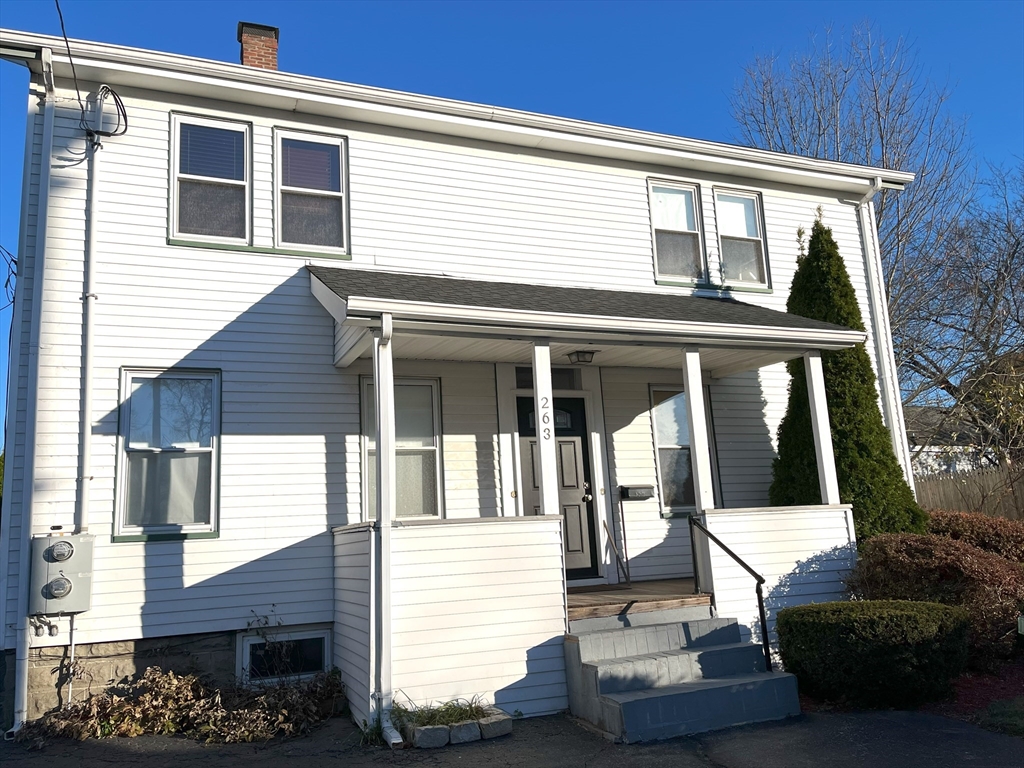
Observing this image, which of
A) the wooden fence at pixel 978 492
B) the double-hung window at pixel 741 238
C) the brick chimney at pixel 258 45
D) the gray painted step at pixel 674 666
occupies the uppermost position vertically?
the brick chimney at pixel 258 45

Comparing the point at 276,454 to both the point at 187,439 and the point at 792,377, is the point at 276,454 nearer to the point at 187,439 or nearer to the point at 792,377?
the point at 187,439

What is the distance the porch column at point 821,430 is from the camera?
31.2 ft

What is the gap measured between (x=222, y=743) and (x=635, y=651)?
3.62 m

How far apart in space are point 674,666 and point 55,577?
5.46m

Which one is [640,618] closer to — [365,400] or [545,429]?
[545,429]

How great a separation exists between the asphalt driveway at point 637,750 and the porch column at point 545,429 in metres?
2.03

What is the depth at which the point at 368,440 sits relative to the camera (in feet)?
29.7

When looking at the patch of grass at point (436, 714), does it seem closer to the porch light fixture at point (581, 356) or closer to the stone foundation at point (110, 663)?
the stone foundation at point (110, 663)

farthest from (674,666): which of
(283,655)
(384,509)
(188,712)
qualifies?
(188,712)

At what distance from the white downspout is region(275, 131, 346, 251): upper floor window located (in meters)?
2.44

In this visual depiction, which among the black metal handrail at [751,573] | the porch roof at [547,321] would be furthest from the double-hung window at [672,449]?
the black metal handrail at [751,573]

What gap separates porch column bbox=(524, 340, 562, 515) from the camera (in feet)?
26.2

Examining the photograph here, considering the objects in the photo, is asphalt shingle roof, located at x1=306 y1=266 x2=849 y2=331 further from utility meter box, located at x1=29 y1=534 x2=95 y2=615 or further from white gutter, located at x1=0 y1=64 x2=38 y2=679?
utility meter box, located at x1=29 y1=534 x2=95 y2=615

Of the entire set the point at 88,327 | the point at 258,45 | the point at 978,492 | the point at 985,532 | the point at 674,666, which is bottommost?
the point at 674,666
